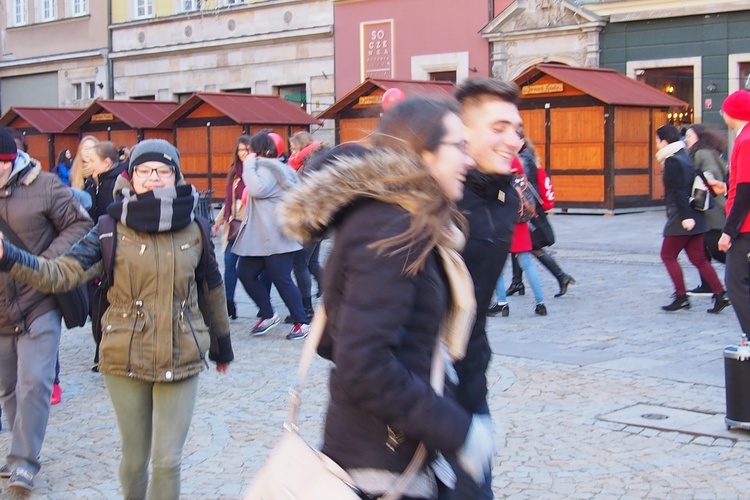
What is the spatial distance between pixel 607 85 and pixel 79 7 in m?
24.0

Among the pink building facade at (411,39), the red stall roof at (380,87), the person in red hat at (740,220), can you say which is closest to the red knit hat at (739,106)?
the person in red hat at (740,220)

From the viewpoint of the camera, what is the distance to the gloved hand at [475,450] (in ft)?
8.71

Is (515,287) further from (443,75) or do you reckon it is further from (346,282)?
(443,75)

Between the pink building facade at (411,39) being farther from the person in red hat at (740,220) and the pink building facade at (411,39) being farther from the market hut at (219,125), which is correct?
the person in red hat at (740,220)

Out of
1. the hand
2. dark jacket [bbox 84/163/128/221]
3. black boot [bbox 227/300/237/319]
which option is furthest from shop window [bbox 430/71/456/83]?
the hand

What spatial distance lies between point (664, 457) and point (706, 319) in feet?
14.9

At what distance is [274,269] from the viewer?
386 inches

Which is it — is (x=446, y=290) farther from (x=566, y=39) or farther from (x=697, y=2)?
(x=566, y=39)

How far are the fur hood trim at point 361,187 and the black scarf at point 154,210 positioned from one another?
1.73 metres

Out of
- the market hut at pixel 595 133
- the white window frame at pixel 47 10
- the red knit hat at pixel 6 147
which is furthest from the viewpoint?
the white window frame at pixel 47 10

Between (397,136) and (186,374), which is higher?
(397,136)

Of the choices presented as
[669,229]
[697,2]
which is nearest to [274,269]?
[669,229]

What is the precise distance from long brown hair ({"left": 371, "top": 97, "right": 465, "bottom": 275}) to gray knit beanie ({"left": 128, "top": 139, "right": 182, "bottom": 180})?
191 cm

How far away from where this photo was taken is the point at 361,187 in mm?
2686
